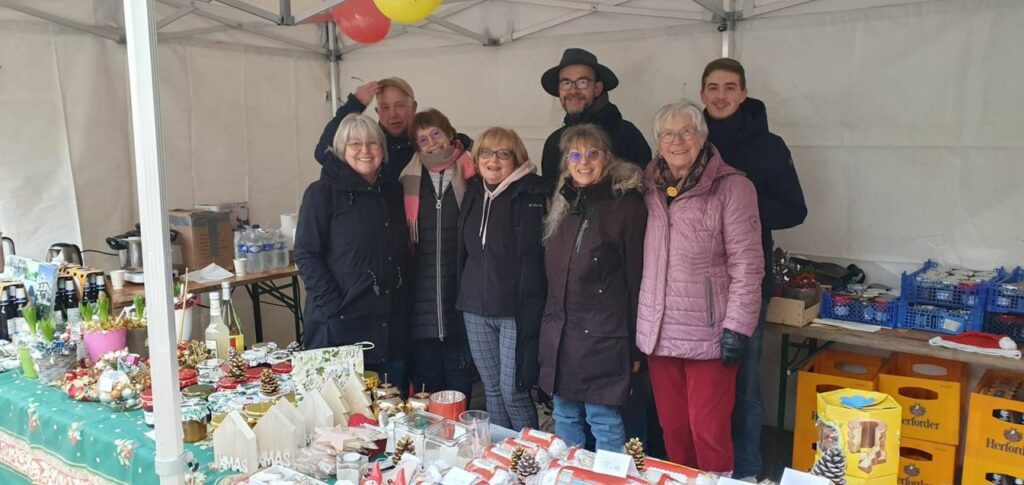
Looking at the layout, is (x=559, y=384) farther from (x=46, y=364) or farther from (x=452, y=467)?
(x=46, y=364)

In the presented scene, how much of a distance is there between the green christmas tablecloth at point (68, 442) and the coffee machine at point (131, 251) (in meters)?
1.16

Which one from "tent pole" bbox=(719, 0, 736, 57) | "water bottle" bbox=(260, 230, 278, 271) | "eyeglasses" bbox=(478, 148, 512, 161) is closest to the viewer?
"eyeglasses" bbox=(478, 148, 512, 161)

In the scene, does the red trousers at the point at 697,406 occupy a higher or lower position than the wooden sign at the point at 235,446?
lower

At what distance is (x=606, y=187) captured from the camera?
6.97ft

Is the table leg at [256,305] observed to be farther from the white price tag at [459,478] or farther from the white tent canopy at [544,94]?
the white price tag at [459,478]

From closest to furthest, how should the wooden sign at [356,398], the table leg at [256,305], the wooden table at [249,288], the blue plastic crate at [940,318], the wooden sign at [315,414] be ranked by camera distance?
the wooden sign at [315,414]
the wooden sign at [356,398]
the blue plastic crate at [940,318]
the wooden table at [249,288]
the table leg at [256,305]

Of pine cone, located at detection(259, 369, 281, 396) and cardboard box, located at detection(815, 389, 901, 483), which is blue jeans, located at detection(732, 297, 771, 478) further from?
pine cone, located at detection(259, 369, 281, 396)

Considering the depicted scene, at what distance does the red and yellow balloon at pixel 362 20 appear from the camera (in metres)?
3.27

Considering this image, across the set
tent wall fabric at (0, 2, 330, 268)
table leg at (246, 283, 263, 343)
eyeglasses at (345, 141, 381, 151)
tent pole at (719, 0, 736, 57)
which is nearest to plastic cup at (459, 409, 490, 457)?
eyeglasses at (345, 141, 381, 151)

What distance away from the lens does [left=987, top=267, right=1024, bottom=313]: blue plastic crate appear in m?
2.50

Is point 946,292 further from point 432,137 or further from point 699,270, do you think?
point 432,137

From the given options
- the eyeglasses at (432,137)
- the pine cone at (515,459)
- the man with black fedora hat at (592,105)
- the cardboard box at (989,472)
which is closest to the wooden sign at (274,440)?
the pine cone at (515,459)

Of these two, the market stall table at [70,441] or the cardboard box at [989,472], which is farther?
the cardboard box at [989,472]

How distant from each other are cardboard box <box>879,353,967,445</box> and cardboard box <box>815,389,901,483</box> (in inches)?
67.4
